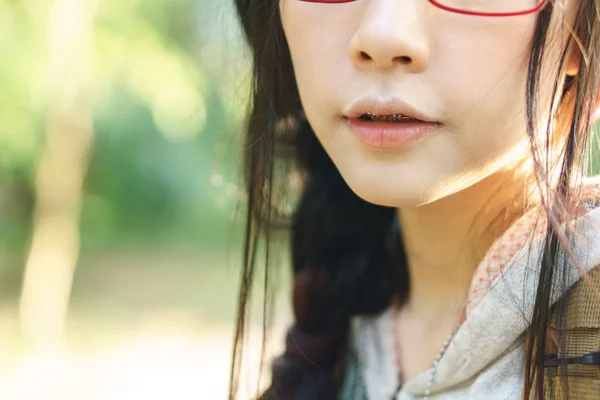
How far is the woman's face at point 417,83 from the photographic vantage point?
0.84m

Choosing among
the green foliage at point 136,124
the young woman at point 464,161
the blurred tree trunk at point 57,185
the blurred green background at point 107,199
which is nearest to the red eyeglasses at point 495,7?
the young woman at point 464,161

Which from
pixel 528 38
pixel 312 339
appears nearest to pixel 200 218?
pixel 312 339

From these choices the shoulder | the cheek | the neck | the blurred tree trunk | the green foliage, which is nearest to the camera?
the shoulder

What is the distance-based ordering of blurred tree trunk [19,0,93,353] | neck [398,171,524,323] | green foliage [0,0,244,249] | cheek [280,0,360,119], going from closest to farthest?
cheek [280,0,360,119]
neck [398,171,524,323]
green foliage [0,0,244,249]
blurred tree trunk [19,0,93,353]

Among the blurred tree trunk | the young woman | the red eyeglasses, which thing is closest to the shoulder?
the young woman

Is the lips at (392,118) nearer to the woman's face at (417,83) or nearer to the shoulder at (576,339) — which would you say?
the woman's face at (417,83)

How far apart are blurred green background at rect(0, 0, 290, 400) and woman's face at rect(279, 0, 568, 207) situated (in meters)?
1.78

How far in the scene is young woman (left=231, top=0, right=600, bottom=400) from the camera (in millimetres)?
839

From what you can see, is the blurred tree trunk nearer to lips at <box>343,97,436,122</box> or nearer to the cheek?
the cheek

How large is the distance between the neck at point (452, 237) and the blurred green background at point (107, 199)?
1631 millimetres

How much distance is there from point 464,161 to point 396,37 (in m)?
0.20

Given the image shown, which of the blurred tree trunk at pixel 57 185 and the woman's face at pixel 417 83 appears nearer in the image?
the woman's face at pixel 417 83

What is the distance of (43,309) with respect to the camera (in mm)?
4605

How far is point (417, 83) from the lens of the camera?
86 centimetres
